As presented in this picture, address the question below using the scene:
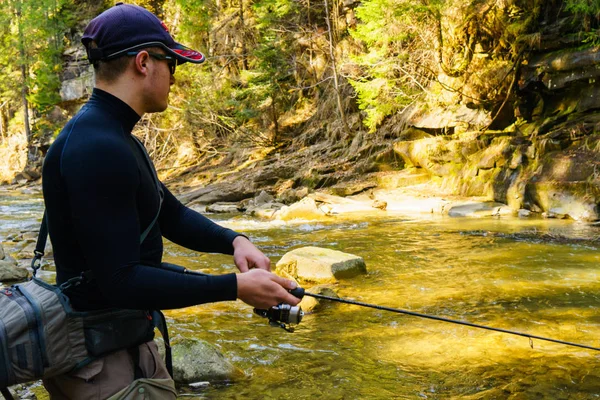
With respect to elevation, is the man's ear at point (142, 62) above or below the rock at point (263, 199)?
above

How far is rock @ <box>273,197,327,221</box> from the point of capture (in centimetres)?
1413

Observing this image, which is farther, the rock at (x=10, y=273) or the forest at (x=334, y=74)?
the forest at (x=334, y=74)

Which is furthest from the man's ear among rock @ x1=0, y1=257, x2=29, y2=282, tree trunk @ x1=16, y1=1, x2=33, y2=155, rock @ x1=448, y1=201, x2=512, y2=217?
tree trunk @ x1=16, y1=1, x2=33, y2=155

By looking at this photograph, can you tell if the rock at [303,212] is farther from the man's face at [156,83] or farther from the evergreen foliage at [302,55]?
the man's face at [156,83]

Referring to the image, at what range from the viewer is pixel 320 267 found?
749 centimetres

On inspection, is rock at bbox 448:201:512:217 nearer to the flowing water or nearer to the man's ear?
the flowing water

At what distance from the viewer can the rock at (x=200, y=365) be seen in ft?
14.0

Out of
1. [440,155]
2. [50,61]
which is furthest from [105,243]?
[50,61]

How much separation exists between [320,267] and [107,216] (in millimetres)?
5996

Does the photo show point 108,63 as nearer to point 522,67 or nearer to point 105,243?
point 105,243

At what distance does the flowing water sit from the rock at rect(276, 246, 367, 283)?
20cm

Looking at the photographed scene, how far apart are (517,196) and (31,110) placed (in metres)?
43.9

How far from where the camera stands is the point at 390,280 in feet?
24.3

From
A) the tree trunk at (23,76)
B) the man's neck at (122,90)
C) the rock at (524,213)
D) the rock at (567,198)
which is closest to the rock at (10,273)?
the man's neck at (122,90)
